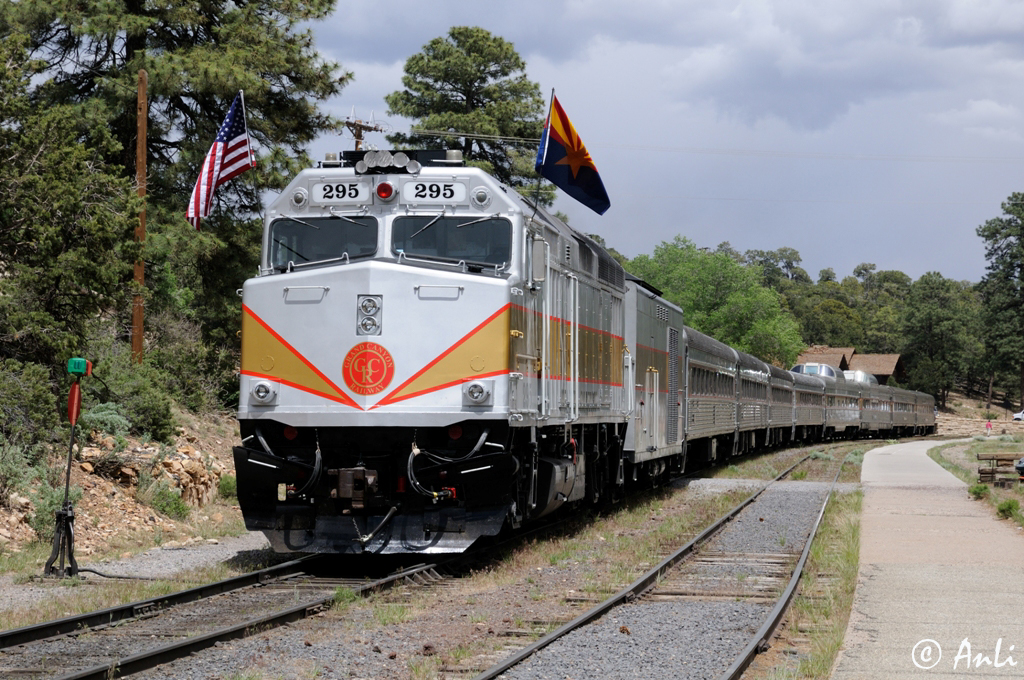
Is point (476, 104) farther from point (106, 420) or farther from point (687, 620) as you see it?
point (687, 620)

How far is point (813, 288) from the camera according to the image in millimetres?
185500

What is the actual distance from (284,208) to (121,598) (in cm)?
423

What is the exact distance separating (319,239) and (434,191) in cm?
130

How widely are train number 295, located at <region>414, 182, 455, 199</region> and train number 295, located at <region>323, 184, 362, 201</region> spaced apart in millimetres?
635

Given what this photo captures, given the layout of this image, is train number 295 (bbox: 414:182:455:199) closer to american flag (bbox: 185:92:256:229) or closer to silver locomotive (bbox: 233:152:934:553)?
silver locomotive (bbox: 233:152:934:553)

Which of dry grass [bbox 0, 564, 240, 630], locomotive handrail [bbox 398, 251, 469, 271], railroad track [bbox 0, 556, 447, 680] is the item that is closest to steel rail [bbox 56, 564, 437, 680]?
railroad track [bbox 0, 556, 447, 680]

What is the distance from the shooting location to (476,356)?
10.9m

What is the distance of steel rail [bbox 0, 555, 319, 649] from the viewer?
8.05 m

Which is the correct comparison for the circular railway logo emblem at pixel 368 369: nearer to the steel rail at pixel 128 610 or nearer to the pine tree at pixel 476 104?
the steel rail at pixel 128 610

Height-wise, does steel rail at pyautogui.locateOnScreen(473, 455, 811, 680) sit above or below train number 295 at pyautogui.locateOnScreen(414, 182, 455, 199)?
below

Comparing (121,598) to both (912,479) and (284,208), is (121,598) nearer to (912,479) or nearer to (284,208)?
(284,208)

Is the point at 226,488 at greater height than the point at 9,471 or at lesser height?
lesser

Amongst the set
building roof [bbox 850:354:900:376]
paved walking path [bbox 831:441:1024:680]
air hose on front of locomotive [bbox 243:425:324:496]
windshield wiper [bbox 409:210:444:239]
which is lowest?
paved walking path [bbox 831:441:1024:680]

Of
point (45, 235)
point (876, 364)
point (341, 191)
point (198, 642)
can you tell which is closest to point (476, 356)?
point (341, 191)
